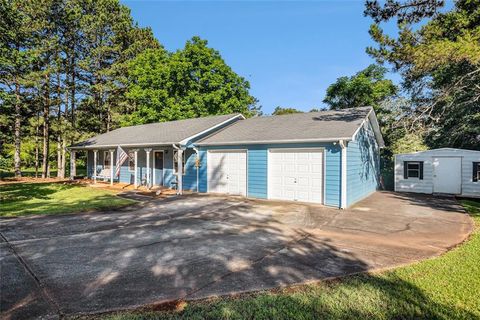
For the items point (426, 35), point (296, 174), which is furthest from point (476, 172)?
point (296, 174)

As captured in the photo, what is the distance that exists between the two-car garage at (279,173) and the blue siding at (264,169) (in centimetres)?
18

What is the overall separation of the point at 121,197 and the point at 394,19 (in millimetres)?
13778

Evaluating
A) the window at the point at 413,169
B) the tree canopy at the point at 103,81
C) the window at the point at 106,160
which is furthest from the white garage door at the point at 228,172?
the tree canopy at the point at 103,81

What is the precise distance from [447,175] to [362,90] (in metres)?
19.4

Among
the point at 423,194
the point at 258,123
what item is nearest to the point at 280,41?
the point at 258,123

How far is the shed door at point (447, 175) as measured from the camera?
1443cm

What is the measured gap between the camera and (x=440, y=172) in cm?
1491

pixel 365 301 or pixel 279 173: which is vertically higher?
pixel 279 173

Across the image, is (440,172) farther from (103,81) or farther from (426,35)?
(103,81)

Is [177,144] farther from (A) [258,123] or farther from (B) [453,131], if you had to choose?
(B) [453,131]

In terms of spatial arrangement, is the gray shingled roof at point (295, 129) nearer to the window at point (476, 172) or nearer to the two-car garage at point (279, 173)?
the two-car garage at point (279, 173)

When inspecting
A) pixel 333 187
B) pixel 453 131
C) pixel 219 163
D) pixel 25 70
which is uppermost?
pixel 25 70

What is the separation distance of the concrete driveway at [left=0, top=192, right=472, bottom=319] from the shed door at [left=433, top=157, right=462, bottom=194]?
5010 millimetres

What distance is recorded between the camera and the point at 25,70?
14945 millimetres
